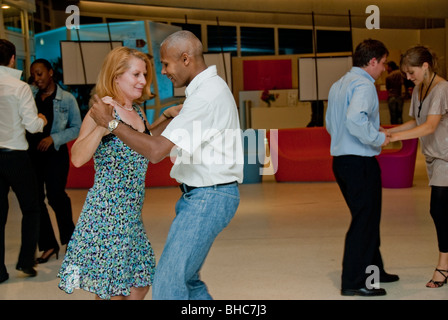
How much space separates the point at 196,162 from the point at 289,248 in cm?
287

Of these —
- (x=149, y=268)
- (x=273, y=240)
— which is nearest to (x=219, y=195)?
(x=149, y=268)

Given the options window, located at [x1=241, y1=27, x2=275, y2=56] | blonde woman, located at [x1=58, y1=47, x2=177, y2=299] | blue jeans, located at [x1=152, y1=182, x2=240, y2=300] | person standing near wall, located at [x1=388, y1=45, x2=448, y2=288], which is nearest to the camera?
blue jeans, located at [x1=152, y1=182, x2=240, y2=300]

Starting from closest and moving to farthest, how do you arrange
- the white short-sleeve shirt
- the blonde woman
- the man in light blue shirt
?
the white short-sleeve shirt → the blonde woman → the man in light blue shirt

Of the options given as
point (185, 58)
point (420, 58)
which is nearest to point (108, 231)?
point (185, 58)

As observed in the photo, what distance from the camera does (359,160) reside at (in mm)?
3684

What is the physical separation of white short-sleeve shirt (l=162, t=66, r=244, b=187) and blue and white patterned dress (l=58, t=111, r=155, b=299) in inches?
14.4

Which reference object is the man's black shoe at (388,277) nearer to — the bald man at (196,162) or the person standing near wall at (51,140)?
the bald man at (196,162)

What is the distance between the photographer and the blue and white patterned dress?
2.59 metres

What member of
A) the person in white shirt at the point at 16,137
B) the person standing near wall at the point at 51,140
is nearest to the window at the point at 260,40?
the person standing near wall at the point at 51,140

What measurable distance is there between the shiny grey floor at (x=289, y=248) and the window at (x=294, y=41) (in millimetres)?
11444

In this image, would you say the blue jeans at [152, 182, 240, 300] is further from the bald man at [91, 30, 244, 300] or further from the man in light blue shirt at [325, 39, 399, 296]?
the man in light blue shirt at [325, 39, 399, 296]

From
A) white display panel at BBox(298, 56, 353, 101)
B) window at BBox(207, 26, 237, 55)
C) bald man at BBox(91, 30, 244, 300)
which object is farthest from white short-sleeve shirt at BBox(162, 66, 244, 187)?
window at BBox(207, 26, 237, 55)

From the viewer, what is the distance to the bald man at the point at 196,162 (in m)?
2.26

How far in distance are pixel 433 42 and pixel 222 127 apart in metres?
15.6
